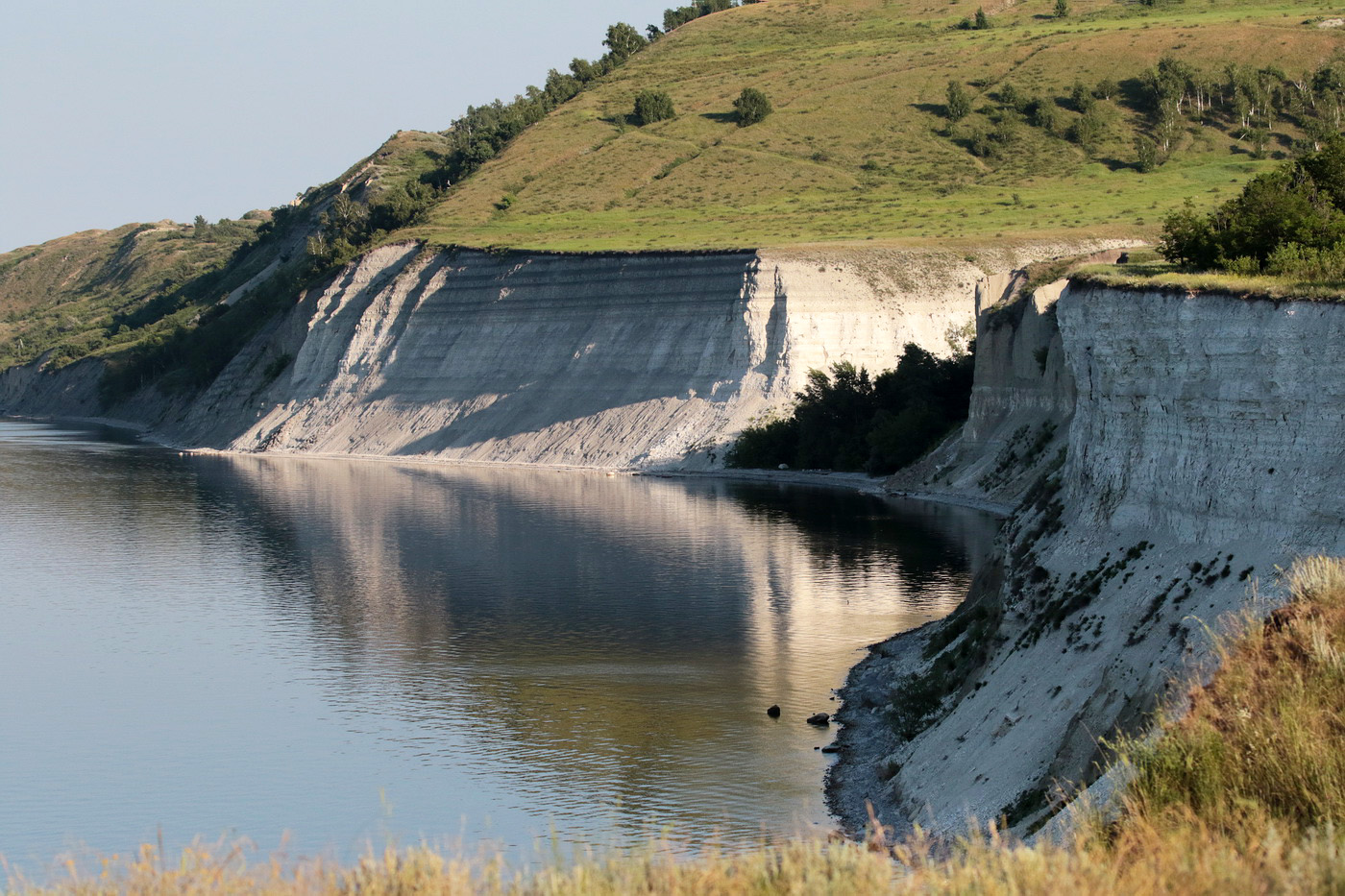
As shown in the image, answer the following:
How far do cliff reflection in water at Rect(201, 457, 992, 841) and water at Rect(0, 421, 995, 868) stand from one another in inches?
4.4

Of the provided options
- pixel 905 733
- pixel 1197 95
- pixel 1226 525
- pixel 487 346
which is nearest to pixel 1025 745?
pixel 1226 525

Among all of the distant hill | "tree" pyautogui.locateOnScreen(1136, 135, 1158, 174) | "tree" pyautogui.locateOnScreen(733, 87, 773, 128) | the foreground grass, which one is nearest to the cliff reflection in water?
the foreground grass

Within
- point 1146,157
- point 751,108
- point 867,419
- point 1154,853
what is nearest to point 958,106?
point 1146,157

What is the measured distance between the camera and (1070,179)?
112562 mm

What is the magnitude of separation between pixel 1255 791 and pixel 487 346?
8778cm

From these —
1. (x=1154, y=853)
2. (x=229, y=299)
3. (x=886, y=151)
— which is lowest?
(x=1154, y=853)

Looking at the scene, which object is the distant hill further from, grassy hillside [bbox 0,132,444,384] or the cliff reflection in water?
the cliff reflection in water

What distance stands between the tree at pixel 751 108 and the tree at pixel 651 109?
6704 mm

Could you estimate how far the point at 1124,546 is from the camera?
74.3 ft

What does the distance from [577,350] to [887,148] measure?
4064cm

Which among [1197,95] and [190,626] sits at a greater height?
[1197,95]

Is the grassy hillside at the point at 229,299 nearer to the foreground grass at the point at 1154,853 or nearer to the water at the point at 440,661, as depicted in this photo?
the water at the point at 440,661

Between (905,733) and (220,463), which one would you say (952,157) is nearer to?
(220,463)

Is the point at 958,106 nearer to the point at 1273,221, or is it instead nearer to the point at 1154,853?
the point at 1273,221
